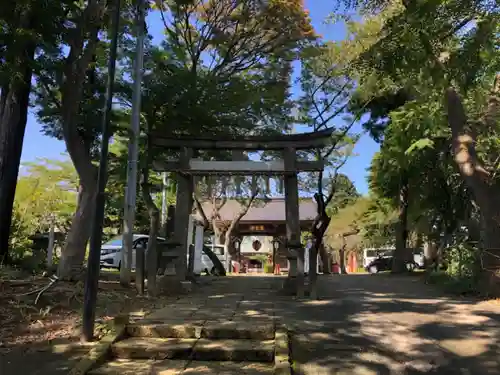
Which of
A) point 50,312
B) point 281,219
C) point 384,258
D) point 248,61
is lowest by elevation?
point 50,312

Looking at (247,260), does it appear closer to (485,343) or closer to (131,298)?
(131,298)

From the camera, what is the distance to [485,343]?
19.9 feet

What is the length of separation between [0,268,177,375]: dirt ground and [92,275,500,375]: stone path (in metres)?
0.65

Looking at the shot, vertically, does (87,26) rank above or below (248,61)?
below

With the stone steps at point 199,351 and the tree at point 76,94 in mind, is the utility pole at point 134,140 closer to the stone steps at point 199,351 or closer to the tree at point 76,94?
the tree at point 76,94

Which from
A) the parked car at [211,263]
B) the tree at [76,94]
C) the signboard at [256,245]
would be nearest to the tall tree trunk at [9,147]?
the tree at [76,94]

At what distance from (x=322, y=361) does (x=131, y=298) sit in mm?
4529

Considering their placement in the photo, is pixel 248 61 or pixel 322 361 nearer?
pixel 322 361

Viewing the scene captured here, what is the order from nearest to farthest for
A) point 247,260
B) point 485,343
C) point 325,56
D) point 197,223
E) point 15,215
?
1. point 485,343
2. point 15,215
3. point 197,223
4. point 325,56
5. point 247,260

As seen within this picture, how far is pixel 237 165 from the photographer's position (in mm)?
11141

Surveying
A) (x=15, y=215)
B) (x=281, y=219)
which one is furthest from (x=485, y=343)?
(x=281, y=219)

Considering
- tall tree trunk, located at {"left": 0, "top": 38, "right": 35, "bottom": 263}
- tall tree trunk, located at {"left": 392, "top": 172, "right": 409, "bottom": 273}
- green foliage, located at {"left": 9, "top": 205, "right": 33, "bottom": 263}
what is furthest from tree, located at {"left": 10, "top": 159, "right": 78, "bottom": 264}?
tall tree trunk, located at {"left": 392, "top": 172, "right": 409, "bottom": 273}

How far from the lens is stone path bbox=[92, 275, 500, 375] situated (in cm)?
543

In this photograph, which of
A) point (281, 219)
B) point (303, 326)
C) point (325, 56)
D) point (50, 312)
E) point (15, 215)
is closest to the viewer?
point (303, 326)
